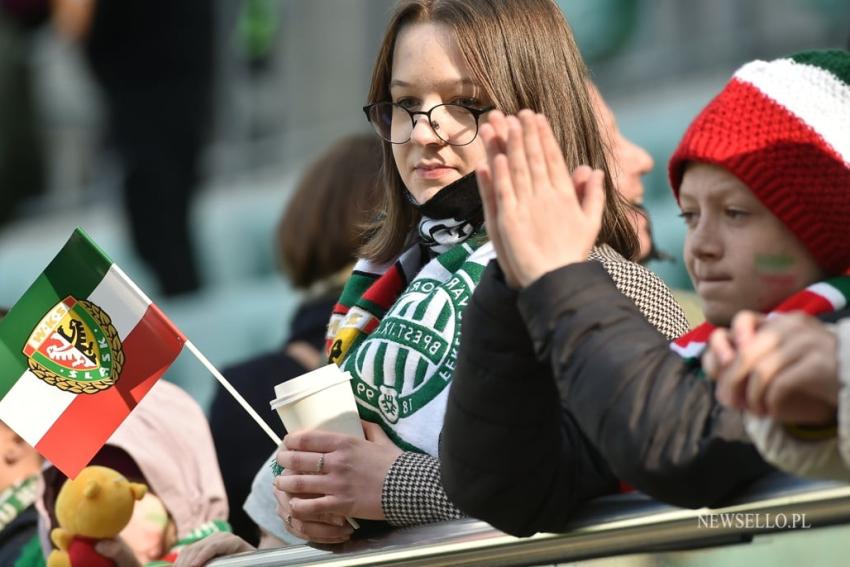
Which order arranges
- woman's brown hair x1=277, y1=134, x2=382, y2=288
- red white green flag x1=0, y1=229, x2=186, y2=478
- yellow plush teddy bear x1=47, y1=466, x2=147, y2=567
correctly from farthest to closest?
woman's brown hair x1=277, y1=134, x2=382, y2=288, yellow plush teddy bear x1=47, y1=466, x2=147, y2=567, red white green flag x1=0, y1=229, x2=186, y2=478

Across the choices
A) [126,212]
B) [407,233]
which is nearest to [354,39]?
[126,212]

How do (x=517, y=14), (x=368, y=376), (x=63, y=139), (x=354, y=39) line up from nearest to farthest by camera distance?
1. (x=368, y=376)
2. (x=517, y=14)
3. (x=354, y=39)
4. (x=63, y=139)

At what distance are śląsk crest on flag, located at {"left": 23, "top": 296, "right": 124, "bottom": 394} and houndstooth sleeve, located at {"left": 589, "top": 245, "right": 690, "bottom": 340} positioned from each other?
0.92 meters

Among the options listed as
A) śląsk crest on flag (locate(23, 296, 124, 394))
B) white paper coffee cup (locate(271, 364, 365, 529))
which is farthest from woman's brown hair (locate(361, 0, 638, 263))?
śląsk crest on flag (locate(23, 296, 124, 394))

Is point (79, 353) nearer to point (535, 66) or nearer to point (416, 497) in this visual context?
point (416, 497)

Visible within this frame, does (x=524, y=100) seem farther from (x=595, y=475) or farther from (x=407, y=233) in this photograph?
(x=595, y=475)

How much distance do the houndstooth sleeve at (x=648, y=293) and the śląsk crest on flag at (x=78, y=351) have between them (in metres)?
0.92

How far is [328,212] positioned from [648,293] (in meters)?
2.19

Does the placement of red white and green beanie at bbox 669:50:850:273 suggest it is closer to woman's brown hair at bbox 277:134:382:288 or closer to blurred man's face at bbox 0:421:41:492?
woman's brown hair at bbox 277:134:382:288

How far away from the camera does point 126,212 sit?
10.2 m

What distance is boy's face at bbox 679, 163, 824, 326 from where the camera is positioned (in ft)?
7.09

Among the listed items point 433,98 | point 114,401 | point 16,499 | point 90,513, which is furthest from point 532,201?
point 16,499

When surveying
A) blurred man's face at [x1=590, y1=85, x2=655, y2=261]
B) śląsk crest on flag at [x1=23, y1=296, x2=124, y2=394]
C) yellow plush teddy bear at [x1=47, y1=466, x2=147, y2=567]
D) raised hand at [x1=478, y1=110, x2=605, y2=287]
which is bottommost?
yellow plush teddy bear at [x1=47, y1=466, x2=147, y2=567]

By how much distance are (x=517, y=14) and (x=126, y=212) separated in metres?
7.54
